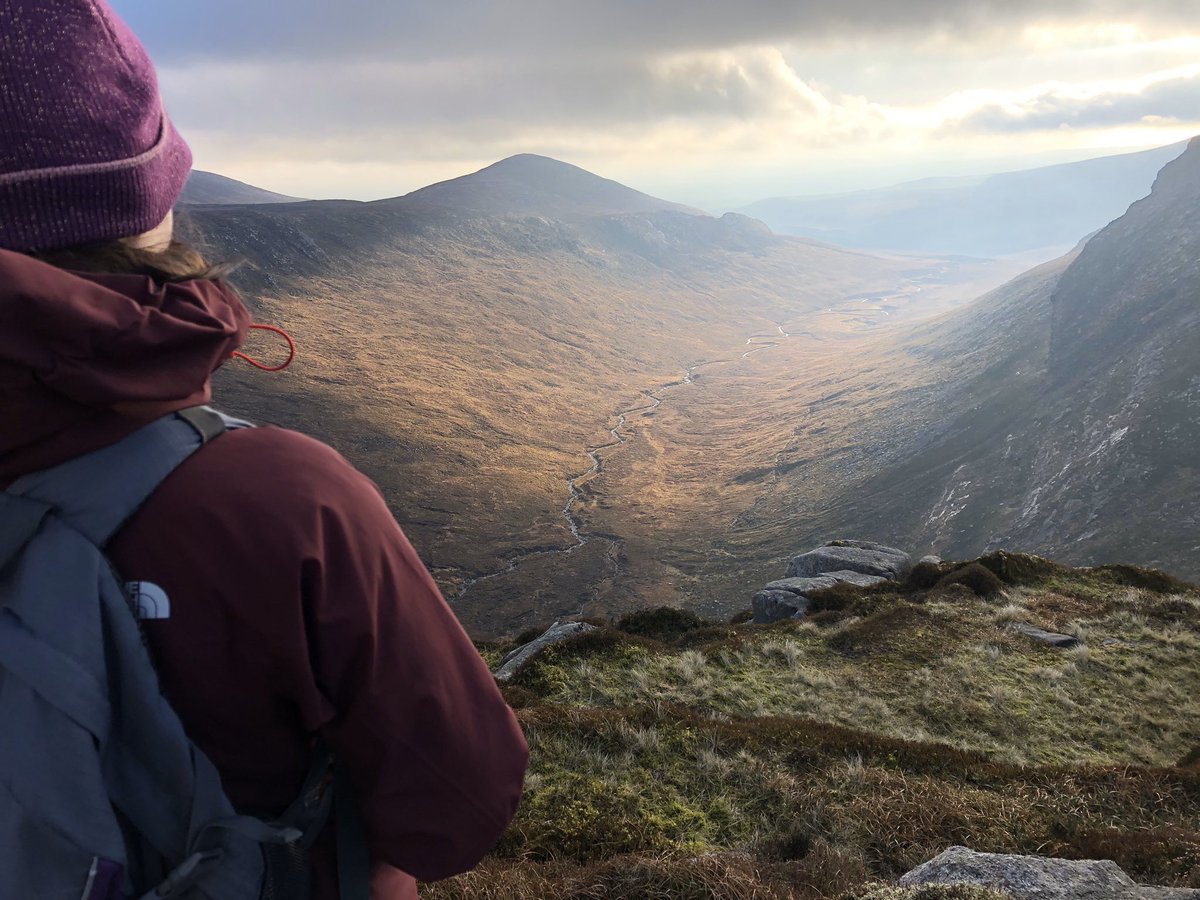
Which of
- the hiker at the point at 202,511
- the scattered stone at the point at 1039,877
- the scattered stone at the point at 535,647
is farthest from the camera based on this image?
the scattered stone at the point at 535,647

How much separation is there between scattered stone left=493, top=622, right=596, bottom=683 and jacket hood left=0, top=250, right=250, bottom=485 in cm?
1310

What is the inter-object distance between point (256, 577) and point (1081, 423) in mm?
106200

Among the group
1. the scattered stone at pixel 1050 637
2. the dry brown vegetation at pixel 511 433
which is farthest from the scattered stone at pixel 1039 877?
the dry brown vegetation at pixel 511 433

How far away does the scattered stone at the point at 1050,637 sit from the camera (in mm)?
16312

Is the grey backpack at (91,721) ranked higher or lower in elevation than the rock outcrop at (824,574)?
higher

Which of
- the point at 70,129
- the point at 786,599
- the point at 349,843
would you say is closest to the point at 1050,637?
the point at 786,599

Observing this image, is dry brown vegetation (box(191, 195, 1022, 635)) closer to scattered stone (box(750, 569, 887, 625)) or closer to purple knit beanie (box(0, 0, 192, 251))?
scattered stone (box(750, 569, 887, 625))

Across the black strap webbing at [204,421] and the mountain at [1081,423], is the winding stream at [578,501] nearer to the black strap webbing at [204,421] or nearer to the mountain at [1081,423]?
the mountain at [1081,423]

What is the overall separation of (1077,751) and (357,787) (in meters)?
13.6

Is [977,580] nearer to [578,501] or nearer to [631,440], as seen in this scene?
[578,501]

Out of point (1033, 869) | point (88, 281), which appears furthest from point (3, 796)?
point (1033, 869)

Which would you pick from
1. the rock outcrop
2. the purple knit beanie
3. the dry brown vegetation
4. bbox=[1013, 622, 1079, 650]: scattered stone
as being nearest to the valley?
the dry brown vegetation

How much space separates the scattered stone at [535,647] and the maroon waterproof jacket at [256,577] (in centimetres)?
1263

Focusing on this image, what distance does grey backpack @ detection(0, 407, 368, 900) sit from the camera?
5.91 ft
